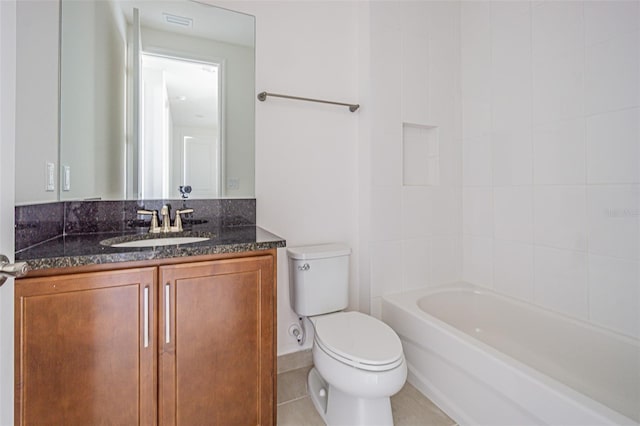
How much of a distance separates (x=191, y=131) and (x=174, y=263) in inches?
33.9

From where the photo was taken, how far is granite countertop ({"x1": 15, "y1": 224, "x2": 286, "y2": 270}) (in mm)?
946

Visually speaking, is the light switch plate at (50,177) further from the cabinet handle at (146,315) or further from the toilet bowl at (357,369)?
the toilet bowl at (357,369)

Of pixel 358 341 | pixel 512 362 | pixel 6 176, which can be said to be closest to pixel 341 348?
pixel 358 341

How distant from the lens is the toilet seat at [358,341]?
127cm

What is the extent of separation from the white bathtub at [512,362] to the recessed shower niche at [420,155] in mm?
Answer: 791

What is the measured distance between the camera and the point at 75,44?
1.48 meters

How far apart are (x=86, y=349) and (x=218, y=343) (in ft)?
1.33

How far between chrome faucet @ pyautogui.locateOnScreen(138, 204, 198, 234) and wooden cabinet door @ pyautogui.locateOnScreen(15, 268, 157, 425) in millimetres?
524

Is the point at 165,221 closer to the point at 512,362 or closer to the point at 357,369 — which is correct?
the point at 357,369

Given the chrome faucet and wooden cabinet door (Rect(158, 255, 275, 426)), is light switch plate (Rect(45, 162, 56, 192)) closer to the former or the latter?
the chrome faucet

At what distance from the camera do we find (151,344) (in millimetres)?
1063

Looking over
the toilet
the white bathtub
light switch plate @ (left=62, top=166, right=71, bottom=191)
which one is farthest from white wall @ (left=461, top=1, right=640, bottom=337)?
light switch plate @ (left=62, top=166, right=71, bottom=191)

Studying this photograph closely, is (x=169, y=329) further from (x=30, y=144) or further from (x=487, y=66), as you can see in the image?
(x=487, y=66)

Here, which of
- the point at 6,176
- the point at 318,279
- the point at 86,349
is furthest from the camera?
the point at 318,279
